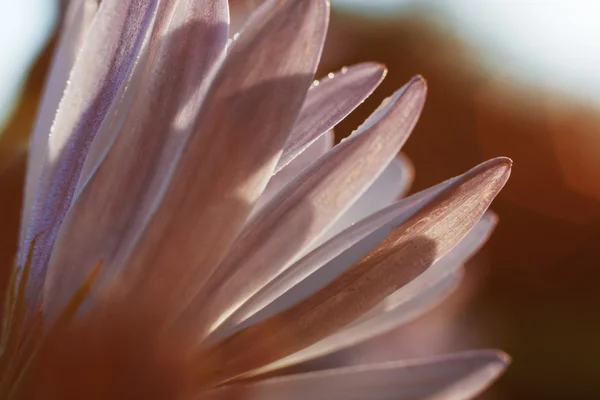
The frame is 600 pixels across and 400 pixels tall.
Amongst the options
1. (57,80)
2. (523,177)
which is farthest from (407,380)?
(523,177)

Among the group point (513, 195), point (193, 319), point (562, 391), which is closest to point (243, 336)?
point (193, 319)

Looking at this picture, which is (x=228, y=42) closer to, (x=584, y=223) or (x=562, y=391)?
(x=562, y=391)

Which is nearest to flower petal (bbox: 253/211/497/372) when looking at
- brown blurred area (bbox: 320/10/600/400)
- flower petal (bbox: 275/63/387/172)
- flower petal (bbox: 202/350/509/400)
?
flower petal (bbox: 202/350/509/400)

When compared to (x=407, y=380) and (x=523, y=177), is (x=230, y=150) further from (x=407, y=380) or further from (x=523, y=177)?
(x=523, y=177)

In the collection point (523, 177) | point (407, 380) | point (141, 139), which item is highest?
point (141, 139)

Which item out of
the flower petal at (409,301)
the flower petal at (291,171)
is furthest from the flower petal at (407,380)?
the flower petal at (291,171)

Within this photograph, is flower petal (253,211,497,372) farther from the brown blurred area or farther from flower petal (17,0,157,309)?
the brown blurred area
